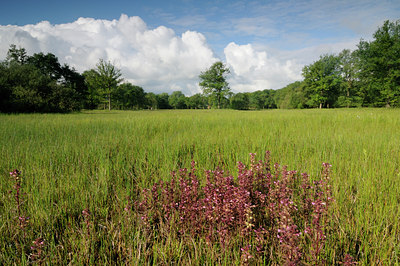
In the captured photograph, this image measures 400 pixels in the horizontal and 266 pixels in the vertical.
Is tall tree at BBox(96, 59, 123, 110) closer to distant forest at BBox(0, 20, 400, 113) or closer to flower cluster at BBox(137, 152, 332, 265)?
distant forest at BBox(0, 20, 400, 113)

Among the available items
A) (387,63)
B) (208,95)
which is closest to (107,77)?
(208,95)

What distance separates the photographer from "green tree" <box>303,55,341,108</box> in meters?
48.7

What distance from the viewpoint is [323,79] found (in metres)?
48.2

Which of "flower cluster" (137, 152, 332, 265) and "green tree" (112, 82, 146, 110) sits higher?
"green tree" (112, 82, 146, 110)

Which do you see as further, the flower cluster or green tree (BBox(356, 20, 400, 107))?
green tree (BBox(356, 20, 400, 107))

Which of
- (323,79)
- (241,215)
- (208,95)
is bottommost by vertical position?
(241,215)

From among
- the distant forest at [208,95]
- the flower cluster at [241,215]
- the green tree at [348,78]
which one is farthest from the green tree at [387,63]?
the flower cluster at [241,215]

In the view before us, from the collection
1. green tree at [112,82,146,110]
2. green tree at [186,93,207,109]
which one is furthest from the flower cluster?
green tree at [186,93,207,109]

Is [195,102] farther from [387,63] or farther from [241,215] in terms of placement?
[241,215]

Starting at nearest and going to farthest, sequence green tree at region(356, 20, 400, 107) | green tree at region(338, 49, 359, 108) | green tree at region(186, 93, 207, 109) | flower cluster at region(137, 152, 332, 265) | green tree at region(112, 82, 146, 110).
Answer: flower cluster at region(137, 152, 332, 265) < green tree at region(356, 20, 400, 107) < green tree at region(338, 49, 359, 108) < green tree at region(112, 82, 146, 110) < green tree at region(186, 93, 207, 109)

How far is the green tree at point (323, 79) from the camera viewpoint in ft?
160

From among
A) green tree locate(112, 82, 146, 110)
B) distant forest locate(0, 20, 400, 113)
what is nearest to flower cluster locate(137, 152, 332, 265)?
distant forest locate(0, 20, 400, 113)

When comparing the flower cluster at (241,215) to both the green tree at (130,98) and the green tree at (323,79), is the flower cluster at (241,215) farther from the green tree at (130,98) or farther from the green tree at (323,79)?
the green tree at (130,98)

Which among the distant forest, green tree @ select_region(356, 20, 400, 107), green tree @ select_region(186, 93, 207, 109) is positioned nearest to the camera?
the distant forest
